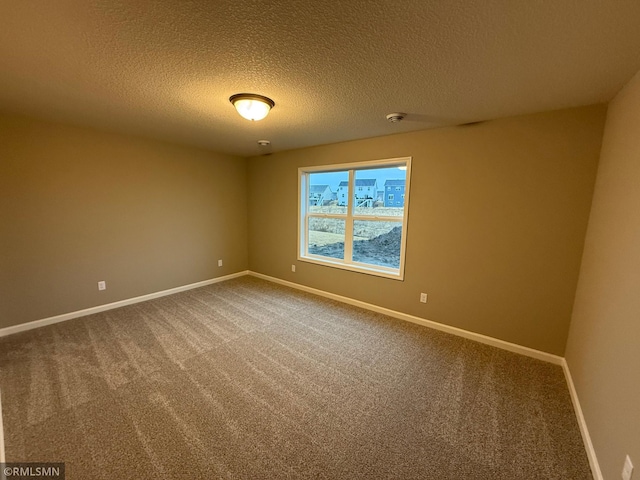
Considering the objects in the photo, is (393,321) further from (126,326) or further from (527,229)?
(126,326)

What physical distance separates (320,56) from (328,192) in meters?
2.51

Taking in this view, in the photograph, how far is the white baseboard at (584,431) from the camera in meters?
1.37

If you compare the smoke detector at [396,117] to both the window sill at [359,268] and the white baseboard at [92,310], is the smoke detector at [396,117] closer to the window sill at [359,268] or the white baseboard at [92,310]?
the window sill at [359,268]

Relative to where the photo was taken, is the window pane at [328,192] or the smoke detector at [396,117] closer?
the smoke detector at [396,117]

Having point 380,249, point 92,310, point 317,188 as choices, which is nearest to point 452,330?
point 380,249

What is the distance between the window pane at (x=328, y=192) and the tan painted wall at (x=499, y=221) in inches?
16.6

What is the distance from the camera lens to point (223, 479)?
52.1 inches

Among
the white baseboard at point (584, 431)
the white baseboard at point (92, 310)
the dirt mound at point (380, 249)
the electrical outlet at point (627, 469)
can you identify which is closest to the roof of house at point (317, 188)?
the dirt mound at point (380, 249)

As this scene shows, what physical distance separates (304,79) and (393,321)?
2.77 meters

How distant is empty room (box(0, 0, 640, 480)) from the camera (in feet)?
4.37

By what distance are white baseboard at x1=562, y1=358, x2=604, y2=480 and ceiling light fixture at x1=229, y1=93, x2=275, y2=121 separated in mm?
3122

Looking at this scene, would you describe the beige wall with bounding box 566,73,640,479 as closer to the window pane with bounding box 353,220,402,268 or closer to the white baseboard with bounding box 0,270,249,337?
the window pane with bounding box 353,220,402,268

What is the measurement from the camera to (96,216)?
3.21m

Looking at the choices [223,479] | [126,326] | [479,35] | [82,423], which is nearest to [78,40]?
[479,35]
